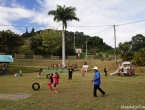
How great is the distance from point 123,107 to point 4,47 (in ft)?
187

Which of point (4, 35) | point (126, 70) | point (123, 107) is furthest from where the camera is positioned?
point (4, 35)

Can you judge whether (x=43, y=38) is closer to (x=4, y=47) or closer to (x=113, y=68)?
(x=4, y=47)

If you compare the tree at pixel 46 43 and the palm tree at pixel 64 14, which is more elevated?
the palm tree at pixel 64 14

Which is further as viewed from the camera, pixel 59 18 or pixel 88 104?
pixel 59 18

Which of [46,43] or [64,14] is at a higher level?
[64,14]

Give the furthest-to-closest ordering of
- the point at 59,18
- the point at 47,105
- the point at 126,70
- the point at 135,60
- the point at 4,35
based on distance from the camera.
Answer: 1. the point at 4,35
2. the point at 59,18
3. the point at 135,60
4. the point at 126,70
5. the point at 47,105

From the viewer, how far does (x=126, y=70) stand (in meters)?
26.5

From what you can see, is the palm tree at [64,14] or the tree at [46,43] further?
the tree at [46,43]

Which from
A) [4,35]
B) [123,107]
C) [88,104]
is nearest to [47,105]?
[88,104]

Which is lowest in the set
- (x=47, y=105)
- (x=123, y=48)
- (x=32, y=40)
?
(x=47, y=105)

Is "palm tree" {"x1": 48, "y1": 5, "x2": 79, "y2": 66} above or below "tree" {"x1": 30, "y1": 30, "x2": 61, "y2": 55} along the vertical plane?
above

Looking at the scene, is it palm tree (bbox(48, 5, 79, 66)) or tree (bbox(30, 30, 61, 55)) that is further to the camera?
tree (bbox(30, 30, 61, 55))

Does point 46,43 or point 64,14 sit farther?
point 46,43

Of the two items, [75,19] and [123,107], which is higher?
[75,19]
